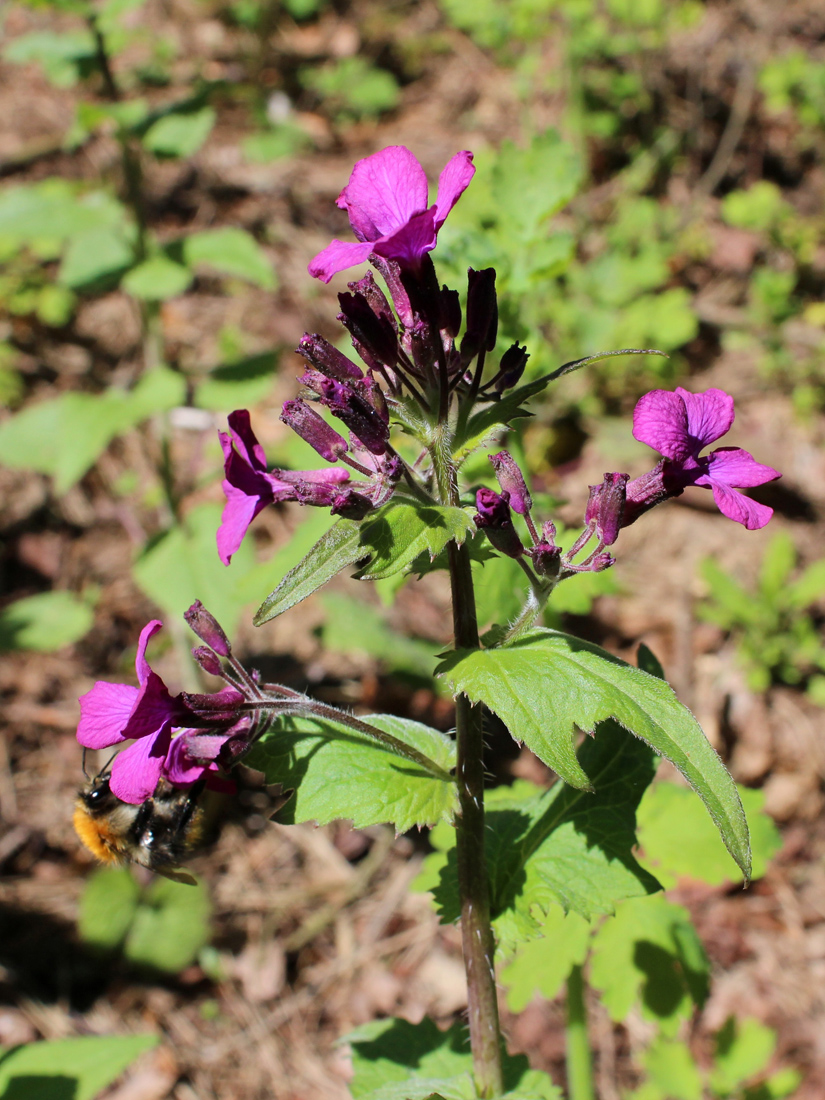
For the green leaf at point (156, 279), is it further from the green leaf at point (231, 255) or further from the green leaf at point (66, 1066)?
the green leaf at point (66, 1066)

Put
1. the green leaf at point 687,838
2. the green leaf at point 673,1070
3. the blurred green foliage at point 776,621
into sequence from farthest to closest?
the blurred green foliage at point 776,621 < the green leaf at point 673,1070 < the green leaf at point 687,838

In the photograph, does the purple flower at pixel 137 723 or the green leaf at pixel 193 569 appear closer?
the purple flower at pixel 137 723

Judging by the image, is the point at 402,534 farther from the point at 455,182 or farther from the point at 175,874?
the point at 175,874

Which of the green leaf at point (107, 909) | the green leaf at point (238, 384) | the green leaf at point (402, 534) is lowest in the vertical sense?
the green leaf at point (107, 909)

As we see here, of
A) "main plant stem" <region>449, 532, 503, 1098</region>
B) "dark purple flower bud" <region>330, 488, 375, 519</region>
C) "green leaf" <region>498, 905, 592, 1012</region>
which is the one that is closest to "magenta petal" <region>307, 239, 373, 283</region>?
"dark purple flower bud" <region>330, 488, 375, 519</region>

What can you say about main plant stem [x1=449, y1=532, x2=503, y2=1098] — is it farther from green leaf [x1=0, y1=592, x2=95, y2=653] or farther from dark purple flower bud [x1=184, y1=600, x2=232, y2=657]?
green leaf [x1=0, y1=592, x2=95, y2=653]

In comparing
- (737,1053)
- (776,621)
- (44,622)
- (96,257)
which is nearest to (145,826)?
(737,1053)

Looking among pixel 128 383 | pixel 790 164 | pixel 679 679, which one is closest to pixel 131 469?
pixel 128 383

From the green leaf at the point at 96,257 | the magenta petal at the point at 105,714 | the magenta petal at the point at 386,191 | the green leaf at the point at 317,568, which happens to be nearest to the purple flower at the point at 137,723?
the magenta petal at the point at 105,714
